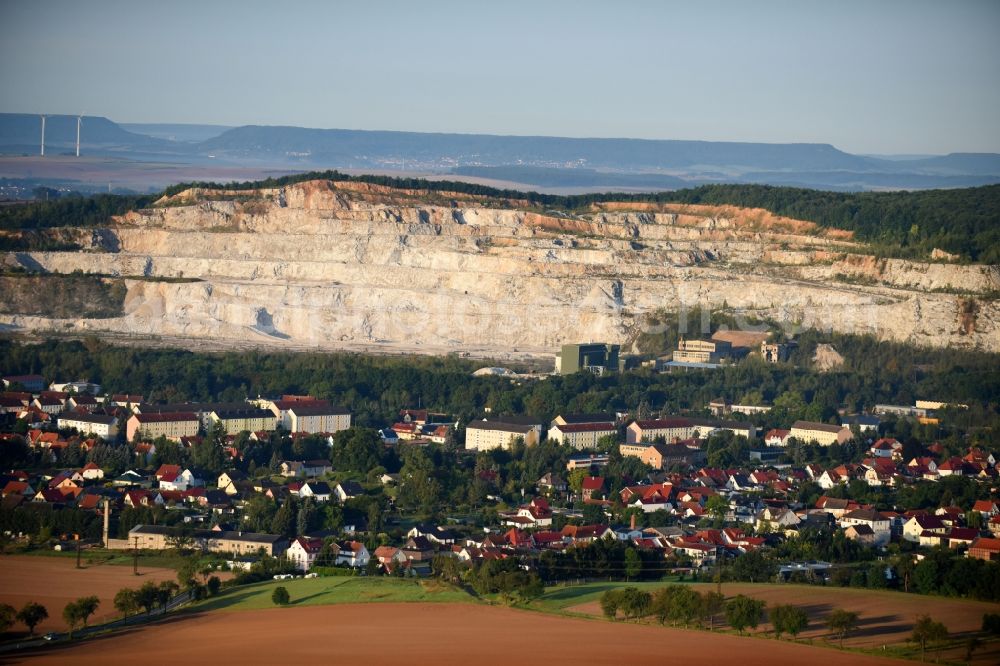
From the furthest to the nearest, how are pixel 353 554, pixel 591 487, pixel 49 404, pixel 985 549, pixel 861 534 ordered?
pixel 49 404, pixel 591 487, pixel 861 534, pixel 985 549, pixel 353 554

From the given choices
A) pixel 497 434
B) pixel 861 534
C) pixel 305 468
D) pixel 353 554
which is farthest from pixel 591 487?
pixel 353 554

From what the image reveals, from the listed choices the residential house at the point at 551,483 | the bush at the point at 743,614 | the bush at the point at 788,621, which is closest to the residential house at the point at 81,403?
the residential house at the point at 551,483

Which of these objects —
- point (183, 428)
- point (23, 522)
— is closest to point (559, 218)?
point (183, 428)

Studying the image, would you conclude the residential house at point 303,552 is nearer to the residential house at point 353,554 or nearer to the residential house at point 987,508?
the residential house at point 353,554

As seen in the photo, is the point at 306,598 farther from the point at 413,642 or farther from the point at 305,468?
the point at 305,468

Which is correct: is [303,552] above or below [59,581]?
above

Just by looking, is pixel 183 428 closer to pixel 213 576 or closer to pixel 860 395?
pixel 213 576

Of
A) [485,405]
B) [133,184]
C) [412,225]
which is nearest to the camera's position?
[485,405]
